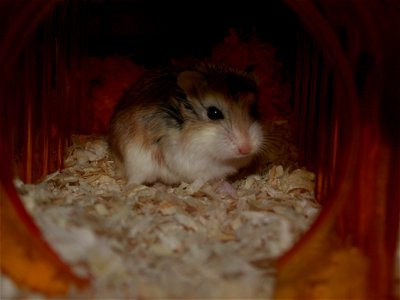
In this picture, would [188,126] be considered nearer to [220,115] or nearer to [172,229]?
[220,115]

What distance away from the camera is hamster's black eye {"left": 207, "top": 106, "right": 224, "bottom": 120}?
2963mm

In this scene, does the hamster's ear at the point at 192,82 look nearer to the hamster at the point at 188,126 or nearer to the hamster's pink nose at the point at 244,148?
the hamster at the point at 188,126

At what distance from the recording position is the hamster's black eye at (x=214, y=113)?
2963 mm

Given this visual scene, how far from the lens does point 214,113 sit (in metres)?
2.98

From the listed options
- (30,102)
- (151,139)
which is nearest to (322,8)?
(151,139)

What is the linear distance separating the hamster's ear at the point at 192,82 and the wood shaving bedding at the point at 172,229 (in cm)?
60

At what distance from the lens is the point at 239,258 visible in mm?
2137

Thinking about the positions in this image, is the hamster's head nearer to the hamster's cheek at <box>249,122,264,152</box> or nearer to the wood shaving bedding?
the hamster's cheek at <box>249,122,264,152</box>

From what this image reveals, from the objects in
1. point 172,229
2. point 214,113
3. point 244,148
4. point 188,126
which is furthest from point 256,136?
point 172,229

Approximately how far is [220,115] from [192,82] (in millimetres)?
261

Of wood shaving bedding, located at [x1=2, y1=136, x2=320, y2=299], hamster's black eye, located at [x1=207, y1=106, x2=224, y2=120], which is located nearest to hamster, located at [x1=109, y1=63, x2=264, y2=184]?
hamster's black eye, located at [x1=207, y1=106, x2=224, y2=120]

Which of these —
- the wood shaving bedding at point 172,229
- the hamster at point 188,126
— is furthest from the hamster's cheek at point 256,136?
the wood shaving bedding at point 172,229

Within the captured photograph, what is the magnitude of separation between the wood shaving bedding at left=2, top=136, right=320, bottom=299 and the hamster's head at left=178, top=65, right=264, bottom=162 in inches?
12.6

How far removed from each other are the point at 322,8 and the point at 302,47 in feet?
4.56
